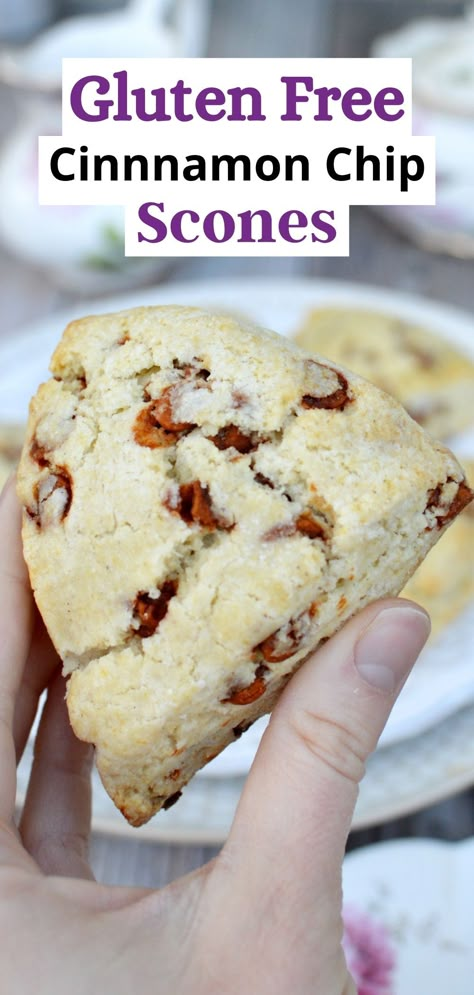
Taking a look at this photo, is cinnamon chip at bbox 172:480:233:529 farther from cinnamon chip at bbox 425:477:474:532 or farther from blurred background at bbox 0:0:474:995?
blurred background at bbox 0:0:474:995

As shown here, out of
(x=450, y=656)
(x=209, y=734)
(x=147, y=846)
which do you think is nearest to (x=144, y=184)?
(x=450, y=656)

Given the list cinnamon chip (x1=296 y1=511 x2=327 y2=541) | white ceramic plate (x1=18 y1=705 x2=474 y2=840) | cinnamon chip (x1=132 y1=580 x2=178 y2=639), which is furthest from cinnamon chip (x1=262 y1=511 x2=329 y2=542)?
white ceramic plate (x1=18 y1=705 x2=474 y2=840)

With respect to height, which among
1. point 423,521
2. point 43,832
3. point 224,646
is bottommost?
point 43,832

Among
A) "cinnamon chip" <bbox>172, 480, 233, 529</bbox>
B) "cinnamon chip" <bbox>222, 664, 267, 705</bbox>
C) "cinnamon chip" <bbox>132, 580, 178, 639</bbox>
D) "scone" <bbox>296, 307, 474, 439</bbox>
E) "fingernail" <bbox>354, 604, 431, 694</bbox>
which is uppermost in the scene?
"scone" <bbox>296, 307, 474, 439</bbox>

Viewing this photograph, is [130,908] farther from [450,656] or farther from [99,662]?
[450,656]

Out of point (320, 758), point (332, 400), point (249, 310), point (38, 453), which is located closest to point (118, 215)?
point (249, 310)

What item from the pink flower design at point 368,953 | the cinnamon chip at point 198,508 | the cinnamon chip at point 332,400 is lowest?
the pink flower design at point 368,953

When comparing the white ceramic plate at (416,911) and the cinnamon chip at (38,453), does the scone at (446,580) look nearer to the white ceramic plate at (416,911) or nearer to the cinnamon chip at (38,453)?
the white ceramic plate at (416,911)

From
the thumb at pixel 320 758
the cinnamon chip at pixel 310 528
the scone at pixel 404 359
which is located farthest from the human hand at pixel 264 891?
the scone at pixel 404 359
